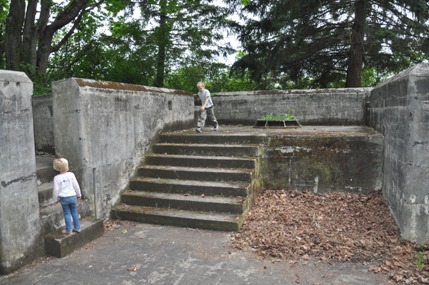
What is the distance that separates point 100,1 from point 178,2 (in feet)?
12.5

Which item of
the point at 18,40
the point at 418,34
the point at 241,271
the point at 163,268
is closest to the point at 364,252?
the point at 241,271

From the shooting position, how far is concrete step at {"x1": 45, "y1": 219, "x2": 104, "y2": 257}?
166 inches

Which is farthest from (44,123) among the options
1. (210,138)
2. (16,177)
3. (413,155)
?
(413,155)

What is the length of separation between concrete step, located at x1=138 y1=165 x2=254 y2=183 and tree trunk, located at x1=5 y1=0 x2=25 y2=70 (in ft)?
20.9

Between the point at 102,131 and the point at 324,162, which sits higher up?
the point at 102,131

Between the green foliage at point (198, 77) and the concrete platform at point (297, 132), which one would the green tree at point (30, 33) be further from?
the concrete platform at point (297, 132)

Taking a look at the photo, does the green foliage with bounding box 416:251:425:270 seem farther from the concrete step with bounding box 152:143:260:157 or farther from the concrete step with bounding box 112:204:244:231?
the concrete step with bounding box 152:143:260:157

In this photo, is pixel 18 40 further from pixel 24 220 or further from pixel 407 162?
pixel 407 162

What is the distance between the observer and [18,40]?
33.0 feet

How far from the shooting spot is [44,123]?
244 inches

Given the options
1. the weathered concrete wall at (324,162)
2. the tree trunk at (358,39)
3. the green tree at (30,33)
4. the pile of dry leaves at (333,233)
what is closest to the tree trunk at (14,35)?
the green tree at (30,33)

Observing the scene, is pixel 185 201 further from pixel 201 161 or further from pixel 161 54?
pixel 161 54

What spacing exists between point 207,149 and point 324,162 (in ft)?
7.94

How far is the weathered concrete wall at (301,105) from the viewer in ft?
30.9
